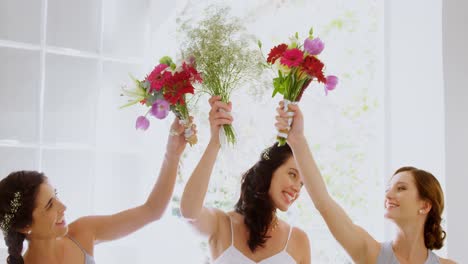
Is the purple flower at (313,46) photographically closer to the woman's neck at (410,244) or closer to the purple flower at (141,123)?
the purple flower at (141,123)

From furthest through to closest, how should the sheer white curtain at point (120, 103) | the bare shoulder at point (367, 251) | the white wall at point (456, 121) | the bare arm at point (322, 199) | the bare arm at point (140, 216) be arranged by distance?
the sheer white curtain at point (120, 103), the white wall at point (456, 121), the bare arm at point (140, 216), the bare shoulder at point (367, 251), the bare arm at point (322, 199)

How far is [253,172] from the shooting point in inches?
102

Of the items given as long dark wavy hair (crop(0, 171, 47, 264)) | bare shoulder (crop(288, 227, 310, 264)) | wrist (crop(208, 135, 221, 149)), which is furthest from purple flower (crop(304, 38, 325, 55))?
long dark wavy hair (crop(0, 171, 47, 264))

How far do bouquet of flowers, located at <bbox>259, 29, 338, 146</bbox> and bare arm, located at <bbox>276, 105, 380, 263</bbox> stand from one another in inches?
1.3

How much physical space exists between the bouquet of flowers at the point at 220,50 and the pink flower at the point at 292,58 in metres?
0.14

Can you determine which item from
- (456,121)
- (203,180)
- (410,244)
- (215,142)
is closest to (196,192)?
(203,180)

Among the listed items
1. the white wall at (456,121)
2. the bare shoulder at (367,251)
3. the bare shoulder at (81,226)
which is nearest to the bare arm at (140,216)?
the bare shoulder at (81,226)

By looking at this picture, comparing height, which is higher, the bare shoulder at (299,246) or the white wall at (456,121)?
the white wall at (456,121)

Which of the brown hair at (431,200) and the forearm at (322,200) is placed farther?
the brown hair at (431,200)

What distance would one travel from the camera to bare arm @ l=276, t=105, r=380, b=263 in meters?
2.28

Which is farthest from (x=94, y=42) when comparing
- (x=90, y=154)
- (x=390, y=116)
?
(x=390, y=116)

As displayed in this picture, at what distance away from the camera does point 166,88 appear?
224cm

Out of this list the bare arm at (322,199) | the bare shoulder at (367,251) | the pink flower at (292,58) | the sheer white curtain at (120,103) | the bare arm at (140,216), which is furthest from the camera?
the sheer white curtain at (120,103)

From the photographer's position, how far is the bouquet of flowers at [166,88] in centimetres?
222
